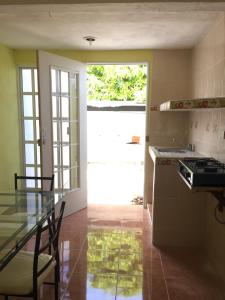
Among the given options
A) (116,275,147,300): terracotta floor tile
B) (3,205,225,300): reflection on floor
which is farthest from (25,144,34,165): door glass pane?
(116,275,147,300): terracotta floor tile

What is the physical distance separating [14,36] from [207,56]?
2.11m

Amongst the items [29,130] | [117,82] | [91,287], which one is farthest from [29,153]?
[117,82]

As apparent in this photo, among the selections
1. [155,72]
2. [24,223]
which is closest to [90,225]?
[24,223]

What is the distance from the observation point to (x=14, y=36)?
2.96 meters

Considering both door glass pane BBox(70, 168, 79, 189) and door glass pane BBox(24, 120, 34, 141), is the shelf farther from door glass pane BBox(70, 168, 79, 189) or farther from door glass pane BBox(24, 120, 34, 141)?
door glass pane BBox(24, 120, 34, 141)

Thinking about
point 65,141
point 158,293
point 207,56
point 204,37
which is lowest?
point 158,293

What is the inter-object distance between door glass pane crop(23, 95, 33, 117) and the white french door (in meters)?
0.77

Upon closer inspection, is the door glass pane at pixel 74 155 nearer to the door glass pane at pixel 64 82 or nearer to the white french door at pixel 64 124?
the white french door at pixel 64 124

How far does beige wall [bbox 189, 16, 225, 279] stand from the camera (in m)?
2.14

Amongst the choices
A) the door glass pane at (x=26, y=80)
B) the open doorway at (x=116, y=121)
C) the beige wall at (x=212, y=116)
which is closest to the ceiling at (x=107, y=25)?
the beige wall at (x=212, y=116)

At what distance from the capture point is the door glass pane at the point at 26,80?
3.76 m

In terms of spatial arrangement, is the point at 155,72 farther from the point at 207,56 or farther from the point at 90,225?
the point at 90,225

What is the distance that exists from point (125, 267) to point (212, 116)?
1.56 meters

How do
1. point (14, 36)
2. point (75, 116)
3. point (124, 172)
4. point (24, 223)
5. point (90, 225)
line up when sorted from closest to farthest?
point (24, 223)
point (14, 36)
point (90, 225)
point (75, 116)
point (124, 172)
